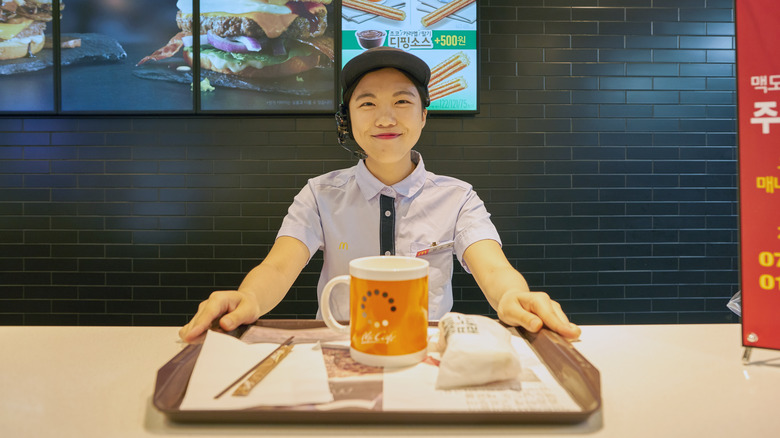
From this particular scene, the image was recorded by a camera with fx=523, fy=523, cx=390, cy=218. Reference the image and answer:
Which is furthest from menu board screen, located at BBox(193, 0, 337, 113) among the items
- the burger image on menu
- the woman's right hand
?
the woman's right hand

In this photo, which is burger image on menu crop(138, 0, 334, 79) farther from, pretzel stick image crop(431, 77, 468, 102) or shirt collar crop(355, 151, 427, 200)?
shirt collar crop(355, 151, 427, 200)

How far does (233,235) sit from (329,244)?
1.54m

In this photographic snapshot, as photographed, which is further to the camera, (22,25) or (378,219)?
(22,25)

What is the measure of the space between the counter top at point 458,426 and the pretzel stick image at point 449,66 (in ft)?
7.36

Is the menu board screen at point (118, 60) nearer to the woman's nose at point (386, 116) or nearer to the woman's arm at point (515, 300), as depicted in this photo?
the woman's nose at point (386, 116)

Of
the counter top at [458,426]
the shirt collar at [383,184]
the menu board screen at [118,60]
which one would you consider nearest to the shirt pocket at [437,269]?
the shirt collar at [383,184]


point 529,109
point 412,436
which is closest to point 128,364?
point 412,436

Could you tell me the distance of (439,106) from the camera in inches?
122

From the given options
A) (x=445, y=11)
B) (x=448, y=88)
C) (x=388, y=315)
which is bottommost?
(x=388, y=315)

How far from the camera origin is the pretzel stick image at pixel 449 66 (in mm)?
3080

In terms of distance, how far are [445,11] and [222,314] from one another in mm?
2547

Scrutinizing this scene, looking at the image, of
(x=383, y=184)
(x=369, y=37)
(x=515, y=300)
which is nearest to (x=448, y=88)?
(x=369, y=37)

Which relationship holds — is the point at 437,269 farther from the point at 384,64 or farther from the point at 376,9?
the point at 376,9

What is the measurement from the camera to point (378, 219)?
1.80 m
